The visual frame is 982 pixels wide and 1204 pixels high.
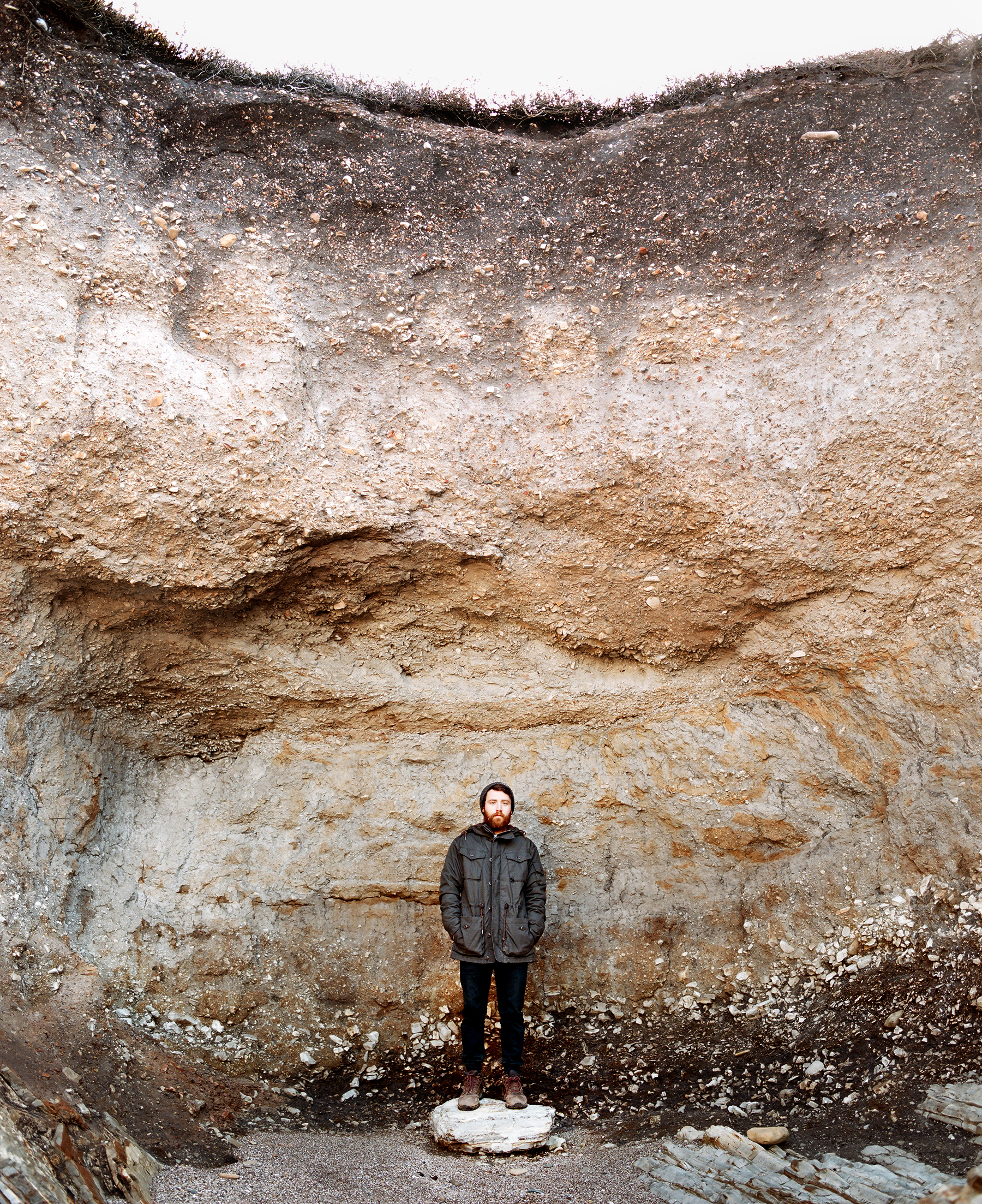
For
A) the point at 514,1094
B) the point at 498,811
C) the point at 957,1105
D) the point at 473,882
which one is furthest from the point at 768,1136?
the point at 498,811

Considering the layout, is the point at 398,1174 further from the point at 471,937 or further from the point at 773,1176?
the point at 773,1176

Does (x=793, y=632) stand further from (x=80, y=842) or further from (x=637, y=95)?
(x=80, y=842)

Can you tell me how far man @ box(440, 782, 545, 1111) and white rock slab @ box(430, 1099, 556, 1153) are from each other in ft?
0.21

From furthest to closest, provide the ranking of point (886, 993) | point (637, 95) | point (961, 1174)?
point (637, 95) < point (886, 993) < point (961, 1174)

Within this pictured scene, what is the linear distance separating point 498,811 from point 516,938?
644 mm

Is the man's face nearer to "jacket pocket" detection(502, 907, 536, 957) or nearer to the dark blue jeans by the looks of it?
"jacket pocket" detection(502, 907, 536, 957)

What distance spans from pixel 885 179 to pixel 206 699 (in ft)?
18.1

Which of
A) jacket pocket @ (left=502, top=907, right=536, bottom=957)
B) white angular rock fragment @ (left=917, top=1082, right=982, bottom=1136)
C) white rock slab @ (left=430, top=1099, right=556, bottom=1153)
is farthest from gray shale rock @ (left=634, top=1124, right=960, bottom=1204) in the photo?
jacket pocket @ (left=502, top=907, right=536, bottom=957)

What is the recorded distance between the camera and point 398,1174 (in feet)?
A: 13.6

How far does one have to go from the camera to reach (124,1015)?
16.8 ft

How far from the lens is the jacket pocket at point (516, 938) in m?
4.64

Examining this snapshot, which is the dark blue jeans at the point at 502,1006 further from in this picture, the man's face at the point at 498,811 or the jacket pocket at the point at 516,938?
the man's face at the point at 498,811

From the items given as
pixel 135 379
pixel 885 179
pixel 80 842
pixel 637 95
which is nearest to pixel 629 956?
pixel 80 842

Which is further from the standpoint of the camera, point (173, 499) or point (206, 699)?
point (206, 699)
